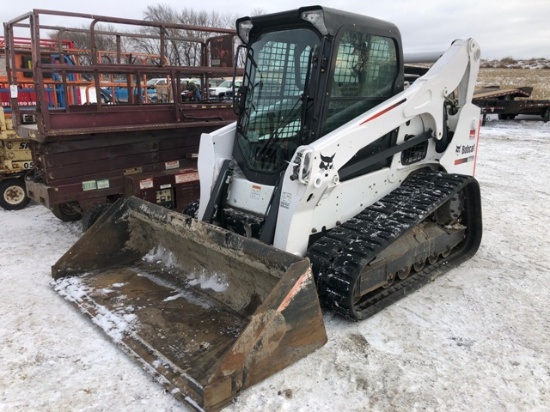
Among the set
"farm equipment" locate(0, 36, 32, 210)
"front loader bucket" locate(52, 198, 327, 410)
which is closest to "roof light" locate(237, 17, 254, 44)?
"front loader bucket" locate(52, 198, 327, 410)

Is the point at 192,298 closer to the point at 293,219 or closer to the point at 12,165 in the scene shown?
the point at 293,219

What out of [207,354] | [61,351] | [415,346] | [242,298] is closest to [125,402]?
[207,354]

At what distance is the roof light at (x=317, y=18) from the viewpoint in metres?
3.69

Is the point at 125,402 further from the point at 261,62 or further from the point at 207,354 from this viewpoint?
the point at 261,62

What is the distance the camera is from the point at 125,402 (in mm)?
2914

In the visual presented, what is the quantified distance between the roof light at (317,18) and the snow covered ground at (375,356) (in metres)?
2.26

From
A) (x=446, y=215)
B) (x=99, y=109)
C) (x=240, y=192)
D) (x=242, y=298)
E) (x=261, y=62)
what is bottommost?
(x=242, y=298)

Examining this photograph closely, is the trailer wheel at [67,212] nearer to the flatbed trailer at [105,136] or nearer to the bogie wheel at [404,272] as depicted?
the flatbed trailer at [105,136]

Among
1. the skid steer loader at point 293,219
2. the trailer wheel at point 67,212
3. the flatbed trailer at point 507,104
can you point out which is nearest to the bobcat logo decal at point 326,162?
the skid steer loader at point 293,219

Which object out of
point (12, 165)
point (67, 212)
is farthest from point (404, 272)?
point (12, 165)

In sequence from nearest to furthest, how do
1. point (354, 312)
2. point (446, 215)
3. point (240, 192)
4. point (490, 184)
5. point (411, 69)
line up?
point (354, 312)
point (240, 192)
point (446, 215)
point (411, 69)
point (490, 184)

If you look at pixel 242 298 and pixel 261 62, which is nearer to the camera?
pixel 242 298

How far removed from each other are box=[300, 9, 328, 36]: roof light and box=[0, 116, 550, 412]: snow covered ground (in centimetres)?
226

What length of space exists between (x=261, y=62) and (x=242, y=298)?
2.10 metres
